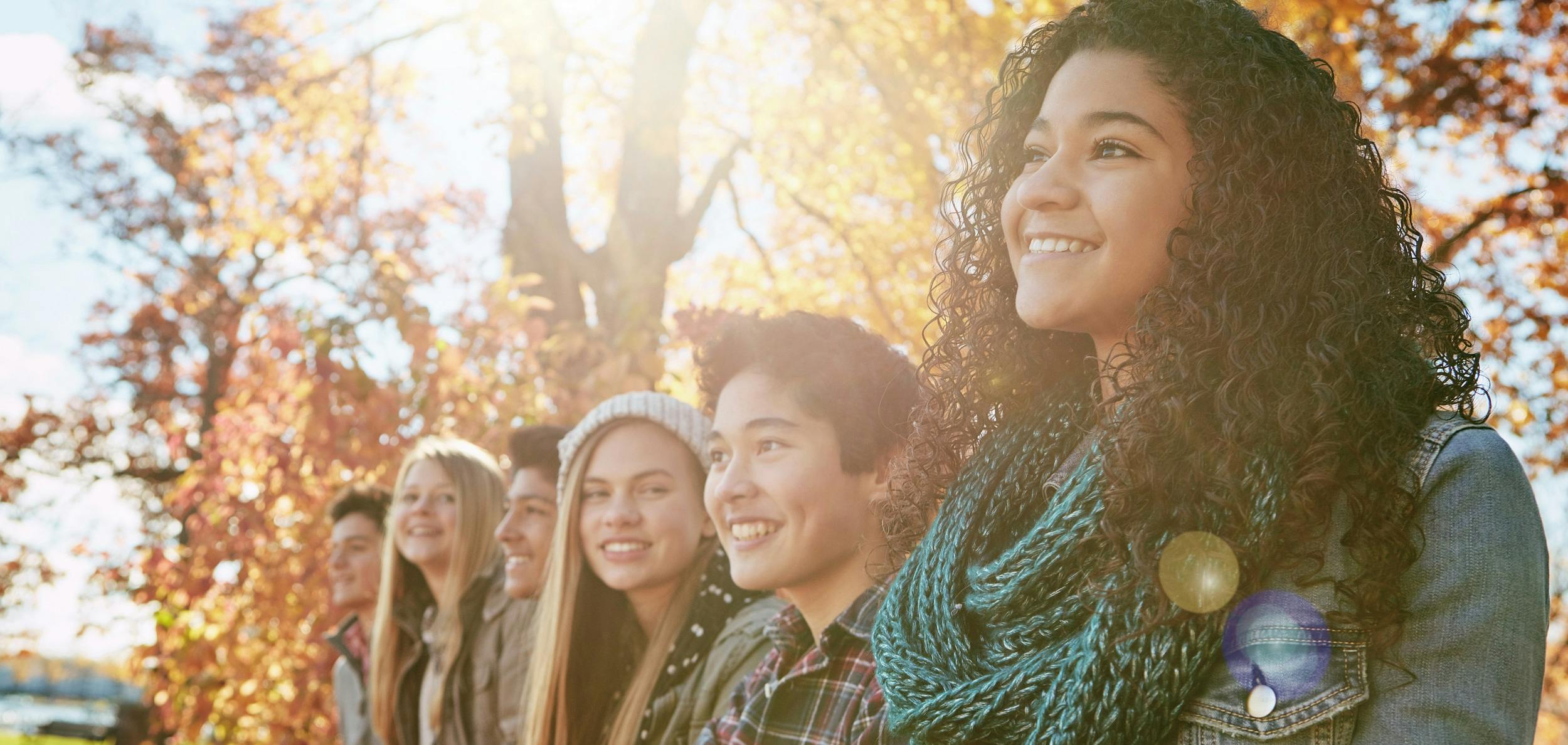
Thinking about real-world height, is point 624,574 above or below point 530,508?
below

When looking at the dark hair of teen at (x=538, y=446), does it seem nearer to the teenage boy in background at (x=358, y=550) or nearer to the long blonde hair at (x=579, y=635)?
the long blonde hair at (x=579, y=635)

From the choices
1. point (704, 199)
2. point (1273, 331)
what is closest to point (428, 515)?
point (704, 199)

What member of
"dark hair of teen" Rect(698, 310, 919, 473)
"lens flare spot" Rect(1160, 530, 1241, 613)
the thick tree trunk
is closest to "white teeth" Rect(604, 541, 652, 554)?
"dark hair of teen" Rect(698, 310, 919, 473)

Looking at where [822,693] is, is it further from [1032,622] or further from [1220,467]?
[1220,467]

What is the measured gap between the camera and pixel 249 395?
→ 8.15 metres

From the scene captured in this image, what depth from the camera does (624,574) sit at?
4199 millimetres

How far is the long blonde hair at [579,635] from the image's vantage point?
13.8 feet

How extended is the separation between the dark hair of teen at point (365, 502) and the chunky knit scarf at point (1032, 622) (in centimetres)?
561

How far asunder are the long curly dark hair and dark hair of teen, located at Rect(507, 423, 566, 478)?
3.38 metres

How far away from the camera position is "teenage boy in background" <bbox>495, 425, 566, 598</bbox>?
5289 millimetres

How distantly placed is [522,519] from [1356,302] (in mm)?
4111

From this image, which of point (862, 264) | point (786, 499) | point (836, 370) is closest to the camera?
point (786, 499)

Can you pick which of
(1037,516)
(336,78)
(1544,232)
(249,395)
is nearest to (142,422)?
(336,78)

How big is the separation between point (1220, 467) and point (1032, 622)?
34cm
